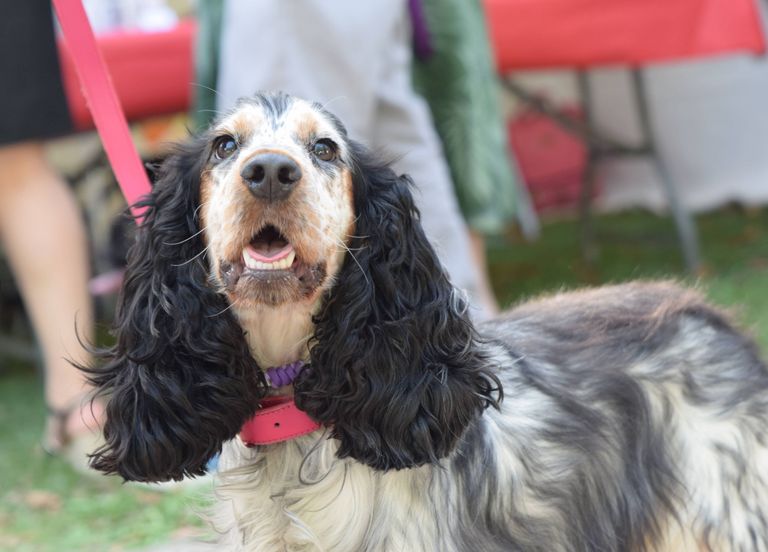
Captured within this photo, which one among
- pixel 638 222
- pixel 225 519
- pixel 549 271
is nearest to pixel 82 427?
pixel 225 519

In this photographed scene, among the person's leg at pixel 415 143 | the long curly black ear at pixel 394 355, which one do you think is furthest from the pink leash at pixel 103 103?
the person's leg at pixel 415 143

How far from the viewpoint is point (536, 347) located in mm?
2598

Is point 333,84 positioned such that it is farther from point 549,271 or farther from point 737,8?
point 549,271

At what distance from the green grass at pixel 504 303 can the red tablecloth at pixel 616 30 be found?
1.19m

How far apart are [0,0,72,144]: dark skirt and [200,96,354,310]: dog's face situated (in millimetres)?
1887

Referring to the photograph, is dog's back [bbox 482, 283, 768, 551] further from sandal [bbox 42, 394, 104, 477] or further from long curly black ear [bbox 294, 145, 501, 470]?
sandal [bbox 42, 394, 104, 477]

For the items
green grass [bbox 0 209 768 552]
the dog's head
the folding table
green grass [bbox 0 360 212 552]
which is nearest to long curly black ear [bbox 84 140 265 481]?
the dog's head

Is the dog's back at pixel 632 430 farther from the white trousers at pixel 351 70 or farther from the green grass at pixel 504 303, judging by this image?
the white trousers at pixel 351 70

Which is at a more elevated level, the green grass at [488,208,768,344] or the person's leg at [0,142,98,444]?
the person's leg at [0,142,98,444]

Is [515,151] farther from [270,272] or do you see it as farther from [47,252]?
[270,272]

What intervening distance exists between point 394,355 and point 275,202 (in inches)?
15.3

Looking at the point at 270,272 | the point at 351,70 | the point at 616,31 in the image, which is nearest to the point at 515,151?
the point at 616,31

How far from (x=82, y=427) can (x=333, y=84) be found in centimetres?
155

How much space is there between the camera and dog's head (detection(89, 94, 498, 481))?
2152 millimetres
